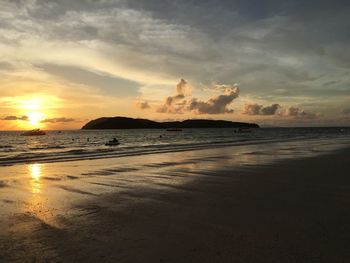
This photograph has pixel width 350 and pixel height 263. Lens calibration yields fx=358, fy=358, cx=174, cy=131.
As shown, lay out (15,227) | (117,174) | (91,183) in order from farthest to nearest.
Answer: (117,174) → (91,183) → (15,227)

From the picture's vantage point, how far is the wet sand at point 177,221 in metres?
6.35

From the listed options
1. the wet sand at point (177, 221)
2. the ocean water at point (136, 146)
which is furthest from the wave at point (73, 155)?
the wet sand at point (177, 221)

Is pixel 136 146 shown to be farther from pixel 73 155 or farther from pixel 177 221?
pixel 177 221

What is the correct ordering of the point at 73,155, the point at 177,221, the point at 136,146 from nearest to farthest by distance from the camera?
A: the point at 177,221 → the point at 73,155 → the point at 136,146

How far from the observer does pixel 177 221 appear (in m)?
8.45

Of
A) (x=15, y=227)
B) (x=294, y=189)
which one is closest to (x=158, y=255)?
(x=15, y=227)

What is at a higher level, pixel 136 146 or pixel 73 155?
pixel 73 155

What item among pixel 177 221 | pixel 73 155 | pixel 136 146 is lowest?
Result: pixel 136 146

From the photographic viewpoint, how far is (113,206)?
33.3 ft

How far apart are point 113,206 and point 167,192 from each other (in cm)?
266

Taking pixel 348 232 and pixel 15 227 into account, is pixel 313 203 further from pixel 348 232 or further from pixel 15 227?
pixel 15 227

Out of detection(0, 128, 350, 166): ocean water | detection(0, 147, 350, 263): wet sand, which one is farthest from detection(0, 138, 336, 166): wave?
detection(0, 147, 350, 263): wet sand

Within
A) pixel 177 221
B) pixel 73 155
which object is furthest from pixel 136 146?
pixel 177 221

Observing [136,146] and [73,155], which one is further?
[136,146]
